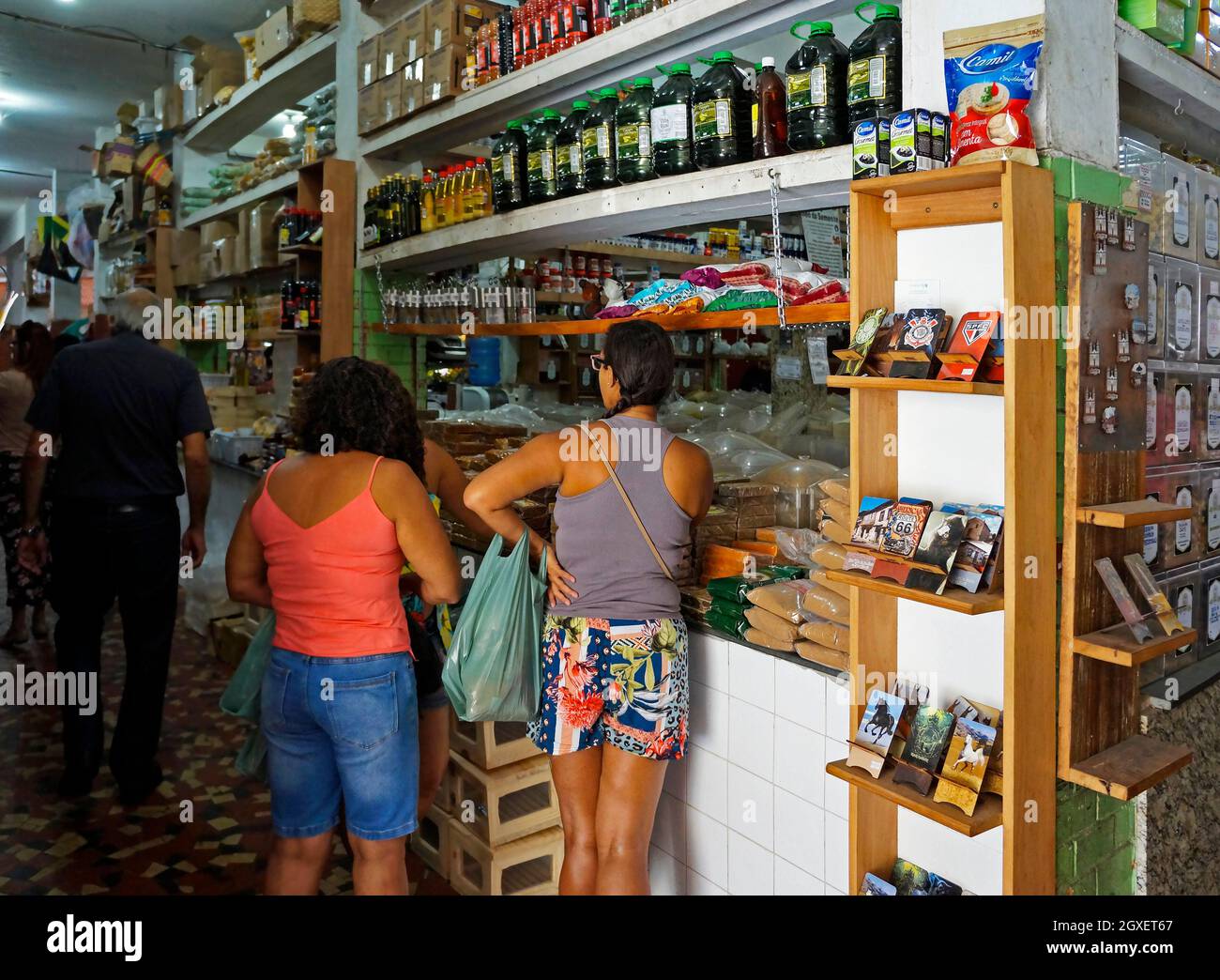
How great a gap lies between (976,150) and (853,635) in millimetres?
1071

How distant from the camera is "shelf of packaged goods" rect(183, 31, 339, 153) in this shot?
561 cm

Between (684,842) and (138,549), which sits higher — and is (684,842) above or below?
below

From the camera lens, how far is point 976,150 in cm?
198

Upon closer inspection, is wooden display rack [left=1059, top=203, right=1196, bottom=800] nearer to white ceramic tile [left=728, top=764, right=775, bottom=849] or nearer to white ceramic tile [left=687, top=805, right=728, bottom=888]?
white ceramic tile [left=728, top=764, right=775, bottom=849]

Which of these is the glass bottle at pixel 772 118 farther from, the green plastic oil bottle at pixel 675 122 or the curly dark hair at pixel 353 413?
the curly dark hair at pixel 353 413

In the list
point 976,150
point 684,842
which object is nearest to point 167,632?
point 684,842

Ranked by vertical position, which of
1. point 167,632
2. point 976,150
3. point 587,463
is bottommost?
point 167,632

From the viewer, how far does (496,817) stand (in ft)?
9.91

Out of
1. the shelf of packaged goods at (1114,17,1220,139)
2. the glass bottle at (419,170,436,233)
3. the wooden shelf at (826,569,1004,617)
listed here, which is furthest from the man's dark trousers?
the shelf of packaged goods at (1114,17,1220,139)

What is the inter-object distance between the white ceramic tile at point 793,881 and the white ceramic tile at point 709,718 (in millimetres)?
326

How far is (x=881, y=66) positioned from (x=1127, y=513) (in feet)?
4.03
